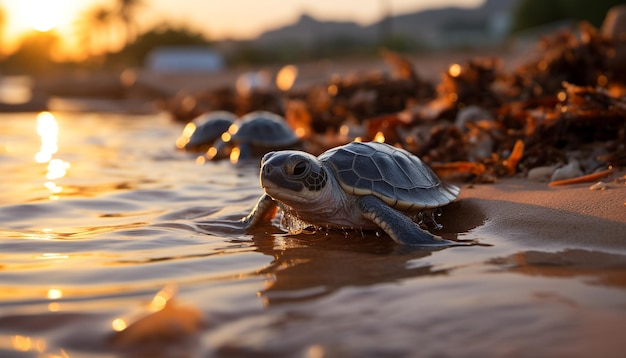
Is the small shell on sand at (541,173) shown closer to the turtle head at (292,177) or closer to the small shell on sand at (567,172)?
the small shell on sand at (567,172)

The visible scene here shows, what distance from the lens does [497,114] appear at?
23.9 feet

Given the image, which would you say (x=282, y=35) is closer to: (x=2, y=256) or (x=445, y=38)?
(x=445, y=38)

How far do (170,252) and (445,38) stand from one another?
85.8 m

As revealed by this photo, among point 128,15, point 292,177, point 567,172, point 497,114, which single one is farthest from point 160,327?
point 128,15

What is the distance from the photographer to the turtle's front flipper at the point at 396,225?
3734mm

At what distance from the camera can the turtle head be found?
12.4ft

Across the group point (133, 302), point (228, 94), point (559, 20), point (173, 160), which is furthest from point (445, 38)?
point (133, 302)

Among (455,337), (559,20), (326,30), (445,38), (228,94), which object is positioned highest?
(326,30)

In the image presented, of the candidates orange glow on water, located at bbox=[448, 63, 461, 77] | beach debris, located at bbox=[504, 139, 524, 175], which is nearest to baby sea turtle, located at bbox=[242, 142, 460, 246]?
beach debris, located at bbox=[504, 139, 524, 175]

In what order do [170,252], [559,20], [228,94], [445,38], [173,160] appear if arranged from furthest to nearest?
[445,38] < [559,20] < [228,94] < [173,160] < [170,252]

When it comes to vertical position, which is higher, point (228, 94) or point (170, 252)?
point (228, 94)

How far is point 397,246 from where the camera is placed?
374cm

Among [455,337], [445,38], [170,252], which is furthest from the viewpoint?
[445,38]

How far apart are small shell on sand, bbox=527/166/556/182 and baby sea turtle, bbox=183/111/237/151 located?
564 centimetres
